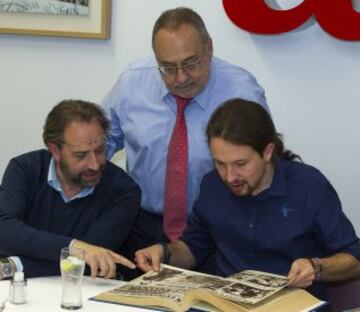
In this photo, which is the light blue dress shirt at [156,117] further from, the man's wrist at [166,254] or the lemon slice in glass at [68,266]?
the lemon slice in glass at [68,266]

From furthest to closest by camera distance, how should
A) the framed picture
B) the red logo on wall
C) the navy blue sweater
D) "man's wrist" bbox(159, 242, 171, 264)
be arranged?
the framed picture < the red logo on wall < the navy blue sweater < "man's wrist" bbox(159, 242, 171, 264)

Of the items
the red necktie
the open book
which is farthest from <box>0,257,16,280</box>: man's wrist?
the red necktie

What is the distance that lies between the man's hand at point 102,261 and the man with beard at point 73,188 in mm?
209

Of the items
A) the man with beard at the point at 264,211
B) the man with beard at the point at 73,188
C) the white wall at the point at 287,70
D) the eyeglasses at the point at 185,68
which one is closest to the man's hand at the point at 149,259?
the man with beard at the point at 264,211

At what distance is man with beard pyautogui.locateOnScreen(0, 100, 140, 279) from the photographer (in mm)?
2682

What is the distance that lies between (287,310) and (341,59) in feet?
5.17

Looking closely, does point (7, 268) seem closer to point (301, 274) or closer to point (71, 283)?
point (71, 283)

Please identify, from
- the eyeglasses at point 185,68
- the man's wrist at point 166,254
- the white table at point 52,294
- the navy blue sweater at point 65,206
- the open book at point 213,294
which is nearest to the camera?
the open book at point 213,294

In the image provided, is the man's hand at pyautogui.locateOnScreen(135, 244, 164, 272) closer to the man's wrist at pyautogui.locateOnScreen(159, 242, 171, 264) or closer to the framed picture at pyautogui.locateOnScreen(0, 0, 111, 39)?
the man's wrist at pyautogui.locateOnScreen(159, 242, 171, 264)

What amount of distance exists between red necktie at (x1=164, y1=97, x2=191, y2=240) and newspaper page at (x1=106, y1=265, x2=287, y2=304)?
545 millimetres

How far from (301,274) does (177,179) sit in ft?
2.85

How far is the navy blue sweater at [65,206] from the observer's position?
105 inches

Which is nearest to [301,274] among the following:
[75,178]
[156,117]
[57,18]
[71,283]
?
[71,283]

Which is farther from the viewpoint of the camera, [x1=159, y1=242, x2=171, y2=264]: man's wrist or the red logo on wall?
the red logo on wall
